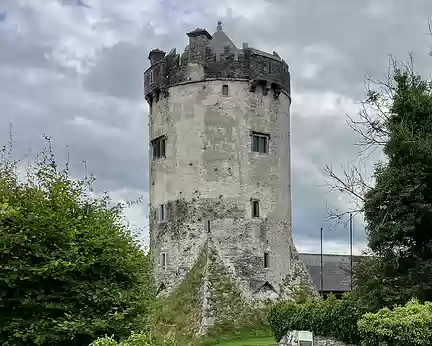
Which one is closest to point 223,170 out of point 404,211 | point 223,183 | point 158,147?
point 223,183

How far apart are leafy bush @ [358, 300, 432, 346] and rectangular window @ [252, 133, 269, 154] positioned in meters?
18.7

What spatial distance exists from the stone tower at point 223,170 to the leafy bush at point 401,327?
16.6 m

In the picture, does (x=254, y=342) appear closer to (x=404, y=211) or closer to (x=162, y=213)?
(x=162, y=213)

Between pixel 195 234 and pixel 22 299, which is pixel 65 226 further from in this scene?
pixel 195 234

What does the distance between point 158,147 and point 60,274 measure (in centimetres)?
2400

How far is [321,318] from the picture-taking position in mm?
24172

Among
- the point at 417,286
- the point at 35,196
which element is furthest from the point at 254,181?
the point at 35,196

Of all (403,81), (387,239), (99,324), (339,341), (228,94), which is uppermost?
(228,94)

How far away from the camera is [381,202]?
22.0m

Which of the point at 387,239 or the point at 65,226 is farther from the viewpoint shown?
the point at 387,239

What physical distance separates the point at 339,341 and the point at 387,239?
4.09 m

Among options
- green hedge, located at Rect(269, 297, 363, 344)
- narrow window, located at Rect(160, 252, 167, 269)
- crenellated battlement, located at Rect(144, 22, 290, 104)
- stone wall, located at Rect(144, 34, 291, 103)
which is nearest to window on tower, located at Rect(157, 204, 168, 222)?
narrow window, located at Rect(160, 252, 167, 269)

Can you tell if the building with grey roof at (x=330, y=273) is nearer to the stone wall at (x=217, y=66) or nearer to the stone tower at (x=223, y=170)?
the stone tower at (x=223, y=170)

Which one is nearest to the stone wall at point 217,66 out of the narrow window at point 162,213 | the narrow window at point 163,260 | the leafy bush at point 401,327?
the narrow window at point 162,213
